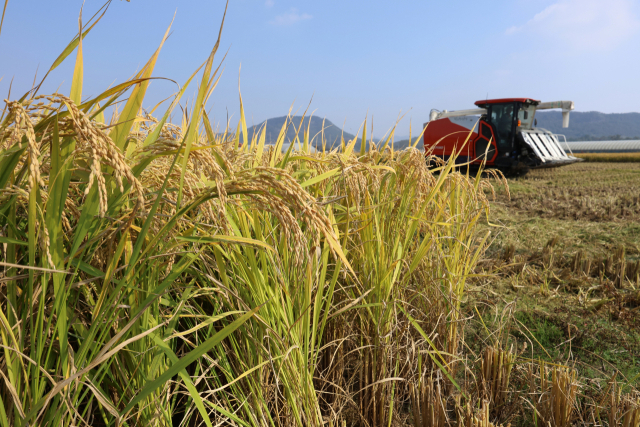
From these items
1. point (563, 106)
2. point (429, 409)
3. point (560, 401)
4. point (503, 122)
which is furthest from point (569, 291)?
point (563, 106)

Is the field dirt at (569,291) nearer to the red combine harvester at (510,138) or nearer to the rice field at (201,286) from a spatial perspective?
the rice field at (201,286)

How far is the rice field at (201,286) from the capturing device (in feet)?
2.62

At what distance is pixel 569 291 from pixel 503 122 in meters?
10.8

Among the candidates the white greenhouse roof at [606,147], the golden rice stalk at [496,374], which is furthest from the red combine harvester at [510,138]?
the white greenhouse roof at [606,147]

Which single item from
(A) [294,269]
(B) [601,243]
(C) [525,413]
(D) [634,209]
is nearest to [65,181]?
(A) [294,269]

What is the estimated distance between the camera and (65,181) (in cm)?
81

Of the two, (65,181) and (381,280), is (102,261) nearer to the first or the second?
(65,181)

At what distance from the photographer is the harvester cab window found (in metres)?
12.3

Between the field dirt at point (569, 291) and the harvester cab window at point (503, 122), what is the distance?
619cm

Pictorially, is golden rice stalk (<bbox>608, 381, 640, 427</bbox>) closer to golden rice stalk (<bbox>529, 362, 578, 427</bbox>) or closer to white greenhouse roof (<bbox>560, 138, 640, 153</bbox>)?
golden rice stalk (<bbox>529, 362, 578, 427</bbox>)

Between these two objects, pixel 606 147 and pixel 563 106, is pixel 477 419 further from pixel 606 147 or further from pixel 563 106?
pixel 606 147

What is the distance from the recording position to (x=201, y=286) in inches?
57.6

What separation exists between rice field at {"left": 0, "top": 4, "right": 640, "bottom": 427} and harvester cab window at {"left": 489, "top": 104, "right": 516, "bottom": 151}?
11.4 metres

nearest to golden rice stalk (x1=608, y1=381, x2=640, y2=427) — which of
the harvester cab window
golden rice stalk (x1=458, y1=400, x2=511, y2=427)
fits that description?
golden rice stalk (x1=458, y1=400, x2=511, y2=427)
